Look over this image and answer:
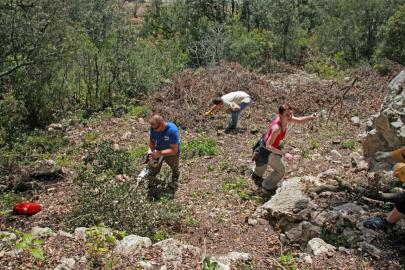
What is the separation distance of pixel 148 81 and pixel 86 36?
201 cm

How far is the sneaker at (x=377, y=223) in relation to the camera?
494 centimetres

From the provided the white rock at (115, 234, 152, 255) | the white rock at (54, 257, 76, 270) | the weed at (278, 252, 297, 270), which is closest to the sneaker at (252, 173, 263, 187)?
the weed at (278, 252, 297, 270)

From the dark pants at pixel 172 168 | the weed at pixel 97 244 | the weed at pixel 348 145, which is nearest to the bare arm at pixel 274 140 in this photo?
the dark pants at pixel 172 168

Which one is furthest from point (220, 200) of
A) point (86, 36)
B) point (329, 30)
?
point (329, 30)

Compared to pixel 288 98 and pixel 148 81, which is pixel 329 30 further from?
pixel 148 81

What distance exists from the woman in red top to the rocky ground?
250mm

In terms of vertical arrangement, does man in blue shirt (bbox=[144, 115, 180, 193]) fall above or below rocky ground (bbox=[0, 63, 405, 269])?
above

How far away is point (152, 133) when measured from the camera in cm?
646

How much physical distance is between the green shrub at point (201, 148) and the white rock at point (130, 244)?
3.71m

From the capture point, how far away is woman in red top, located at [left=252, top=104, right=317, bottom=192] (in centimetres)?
588

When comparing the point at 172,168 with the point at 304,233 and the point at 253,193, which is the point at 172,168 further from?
the point at 304,233

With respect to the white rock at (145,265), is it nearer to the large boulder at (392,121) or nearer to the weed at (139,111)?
the large boulder at (392,121)

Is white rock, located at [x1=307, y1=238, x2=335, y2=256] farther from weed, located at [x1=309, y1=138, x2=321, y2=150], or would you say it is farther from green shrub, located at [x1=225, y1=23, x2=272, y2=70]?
green shrub, located at [x1=225, y1=23, x2=272, y2=70]

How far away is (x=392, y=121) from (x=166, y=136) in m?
3.34
